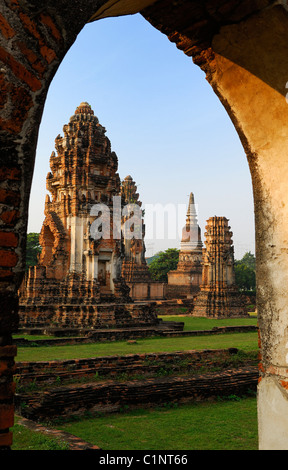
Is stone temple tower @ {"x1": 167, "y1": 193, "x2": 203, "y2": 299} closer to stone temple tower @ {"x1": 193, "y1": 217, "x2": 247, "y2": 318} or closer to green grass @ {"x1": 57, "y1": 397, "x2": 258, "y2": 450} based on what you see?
stone temple tower @ {"x1": 193, "y1": 217, "x2": 247, "y2": 318}

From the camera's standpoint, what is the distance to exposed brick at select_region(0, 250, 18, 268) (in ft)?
6.17

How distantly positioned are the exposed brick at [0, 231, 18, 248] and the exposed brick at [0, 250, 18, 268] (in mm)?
31

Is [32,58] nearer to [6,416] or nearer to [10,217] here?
[10,217]

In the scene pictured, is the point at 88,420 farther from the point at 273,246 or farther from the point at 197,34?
the point at 197,34

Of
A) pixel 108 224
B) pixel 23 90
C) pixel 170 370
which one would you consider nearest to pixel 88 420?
pixel 170 370

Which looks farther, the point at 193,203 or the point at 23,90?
the point at 193,203

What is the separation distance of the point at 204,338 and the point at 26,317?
6.15 metres

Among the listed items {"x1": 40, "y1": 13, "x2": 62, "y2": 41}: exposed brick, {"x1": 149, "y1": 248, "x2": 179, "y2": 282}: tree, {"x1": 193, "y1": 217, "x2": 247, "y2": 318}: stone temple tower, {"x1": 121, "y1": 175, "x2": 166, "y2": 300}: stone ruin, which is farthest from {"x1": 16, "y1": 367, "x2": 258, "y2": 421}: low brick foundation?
{"x1": 149, "y1": 248, "x2": 179, "y2": 282}: tree

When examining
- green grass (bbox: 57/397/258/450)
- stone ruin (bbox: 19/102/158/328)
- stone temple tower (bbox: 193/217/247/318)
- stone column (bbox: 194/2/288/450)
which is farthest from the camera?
stone temple tower (bbox: 193/217/247/318)

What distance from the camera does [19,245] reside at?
1.95m

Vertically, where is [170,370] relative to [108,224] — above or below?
below

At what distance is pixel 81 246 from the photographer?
17.2 metres

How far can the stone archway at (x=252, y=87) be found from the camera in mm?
2025

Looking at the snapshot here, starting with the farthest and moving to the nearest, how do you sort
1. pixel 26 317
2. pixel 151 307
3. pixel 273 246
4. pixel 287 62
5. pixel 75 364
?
1. pixel 151 307
2. pixel 26 317
3. pixel 75 364
4. pixel 273 246
5. pixel 287 62
